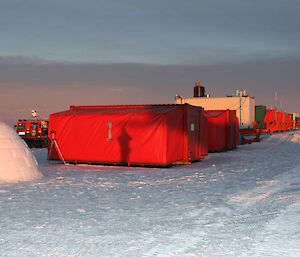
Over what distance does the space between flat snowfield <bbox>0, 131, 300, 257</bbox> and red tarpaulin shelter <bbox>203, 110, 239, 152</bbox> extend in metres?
9.73

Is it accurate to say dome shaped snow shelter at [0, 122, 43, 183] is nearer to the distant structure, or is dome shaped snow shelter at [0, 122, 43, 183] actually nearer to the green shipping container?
the distant structure

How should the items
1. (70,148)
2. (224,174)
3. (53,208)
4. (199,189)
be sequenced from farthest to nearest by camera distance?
(70,148) → (224,174) → (199,189) → (53,208)

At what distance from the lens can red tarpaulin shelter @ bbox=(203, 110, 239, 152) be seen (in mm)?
20562

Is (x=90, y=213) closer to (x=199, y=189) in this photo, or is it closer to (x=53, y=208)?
(x=53, y=208)

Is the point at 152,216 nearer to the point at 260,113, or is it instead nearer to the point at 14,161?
the point at 14,161

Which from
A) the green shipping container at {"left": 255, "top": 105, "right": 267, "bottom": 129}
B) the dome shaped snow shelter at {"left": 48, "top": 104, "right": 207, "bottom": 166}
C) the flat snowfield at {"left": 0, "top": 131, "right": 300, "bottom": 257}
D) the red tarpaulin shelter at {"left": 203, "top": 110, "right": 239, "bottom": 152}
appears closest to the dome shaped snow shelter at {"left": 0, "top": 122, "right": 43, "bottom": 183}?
the flat snowfield at {"left": 0, "top": 131, "right": 300, "bottom": 257}

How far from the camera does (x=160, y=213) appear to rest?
6.33m

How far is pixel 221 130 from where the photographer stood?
2123 centimetres

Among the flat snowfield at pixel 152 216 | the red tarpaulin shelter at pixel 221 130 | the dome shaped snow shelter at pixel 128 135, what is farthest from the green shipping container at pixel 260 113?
the flat snowfield at pixel 152 216

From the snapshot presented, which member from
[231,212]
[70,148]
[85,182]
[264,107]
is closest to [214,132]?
[70,148]

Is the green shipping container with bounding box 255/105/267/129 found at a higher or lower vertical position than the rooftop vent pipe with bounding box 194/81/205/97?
lower

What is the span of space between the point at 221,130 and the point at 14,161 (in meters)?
13.8

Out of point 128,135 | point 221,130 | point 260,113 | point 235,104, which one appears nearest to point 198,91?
point 235,104

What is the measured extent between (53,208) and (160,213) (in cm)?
203
